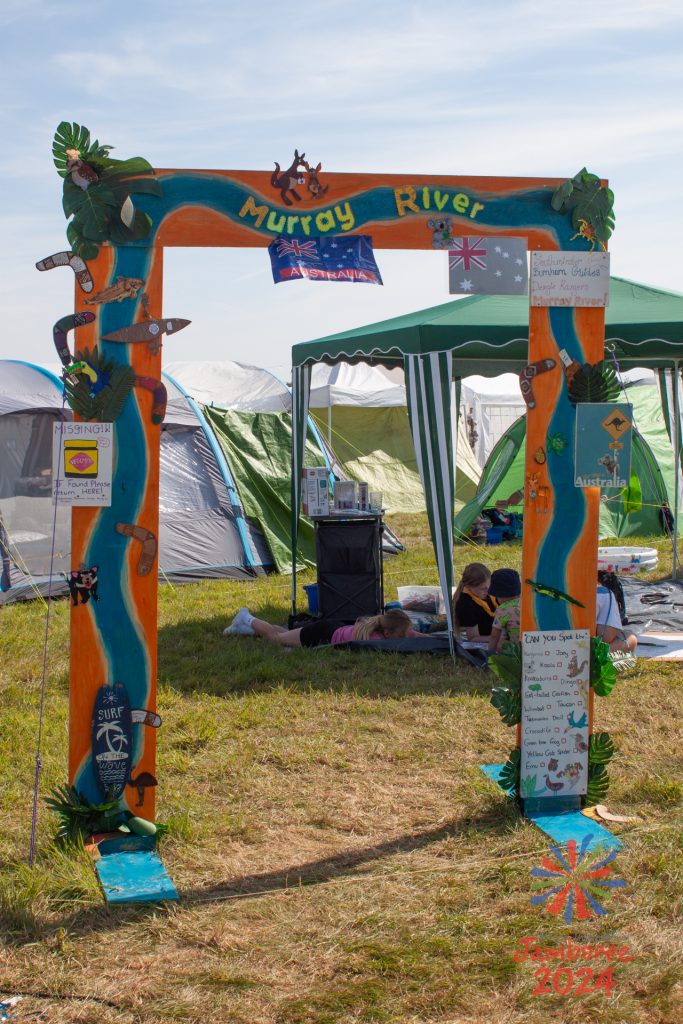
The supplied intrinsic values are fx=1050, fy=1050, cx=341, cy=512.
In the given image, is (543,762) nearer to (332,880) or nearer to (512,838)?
(512,838)

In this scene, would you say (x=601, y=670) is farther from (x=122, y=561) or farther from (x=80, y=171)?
(x=80, y=171)

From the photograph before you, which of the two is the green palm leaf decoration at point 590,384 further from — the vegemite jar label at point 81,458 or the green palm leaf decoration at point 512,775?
the vegemite jar label at point 81,458

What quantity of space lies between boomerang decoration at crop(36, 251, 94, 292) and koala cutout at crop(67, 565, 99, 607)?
949 mm

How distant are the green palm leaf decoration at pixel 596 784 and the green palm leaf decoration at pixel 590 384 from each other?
1440 millimetres

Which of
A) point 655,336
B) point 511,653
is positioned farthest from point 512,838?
point 655,336

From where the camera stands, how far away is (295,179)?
3.85 m

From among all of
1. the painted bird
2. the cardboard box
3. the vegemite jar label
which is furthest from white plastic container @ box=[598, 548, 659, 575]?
the painted bird

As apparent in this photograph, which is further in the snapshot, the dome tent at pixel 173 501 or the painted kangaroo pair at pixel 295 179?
the dome tent at pixel 173 501

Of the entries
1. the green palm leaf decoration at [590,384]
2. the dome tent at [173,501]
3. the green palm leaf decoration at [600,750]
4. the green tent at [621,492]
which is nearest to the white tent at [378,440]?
the green tent at [621,492]

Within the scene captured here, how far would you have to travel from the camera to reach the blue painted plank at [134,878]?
3364mm

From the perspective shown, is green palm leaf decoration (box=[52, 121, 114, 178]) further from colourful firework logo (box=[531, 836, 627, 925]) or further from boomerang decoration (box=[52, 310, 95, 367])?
colourful firework logo (box=[531, 836, 627, 925])

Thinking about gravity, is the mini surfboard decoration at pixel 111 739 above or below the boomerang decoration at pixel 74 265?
below

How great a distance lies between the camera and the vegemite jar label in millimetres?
3641

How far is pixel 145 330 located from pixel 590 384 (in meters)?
1.66
